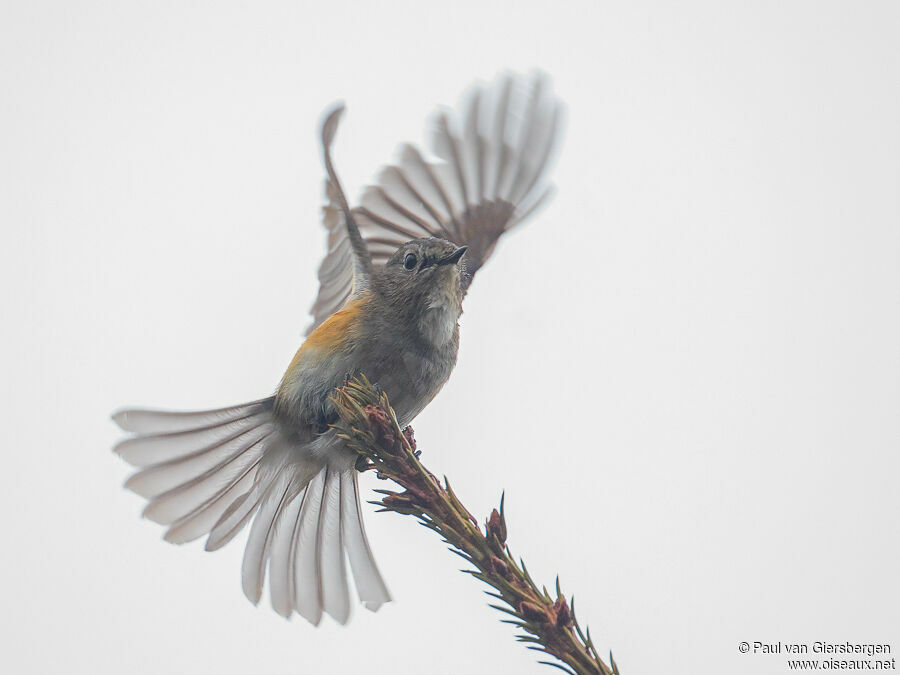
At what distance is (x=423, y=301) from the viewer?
130 inches

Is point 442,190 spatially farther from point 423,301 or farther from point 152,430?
point 152,430

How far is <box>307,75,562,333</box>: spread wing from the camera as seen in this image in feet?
12.8

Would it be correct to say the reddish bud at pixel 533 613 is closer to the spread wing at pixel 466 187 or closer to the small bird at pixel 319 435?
the small bird at pixel 319 435

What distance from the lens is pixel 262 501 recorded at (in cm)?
347

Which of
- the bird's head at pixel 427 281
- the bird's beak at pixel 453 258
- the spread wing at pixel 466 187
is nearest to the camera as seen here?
the bird's beak at pixel 453 258

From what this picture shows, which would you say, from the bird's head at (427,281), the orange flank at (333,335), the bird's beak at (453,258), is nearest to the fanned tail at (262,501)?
the orange flank at (333,335)

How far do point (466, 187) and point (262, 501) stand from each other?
2077 mm

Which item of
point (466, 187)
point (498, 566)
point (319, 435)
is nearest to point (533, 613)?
point (498, 566)

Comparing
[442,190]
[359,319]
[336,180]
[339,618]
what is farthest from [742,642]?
[442,190]

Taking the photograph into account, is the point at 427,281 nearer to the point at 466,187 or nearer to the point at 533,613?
the point at 466,187

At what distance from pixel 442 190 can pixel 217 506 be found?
219 cm

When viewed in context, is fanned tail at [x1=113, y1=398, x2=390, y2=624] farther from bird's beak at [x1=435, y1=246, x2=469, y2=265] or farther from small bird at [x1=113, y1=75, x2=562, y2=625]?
bird's beak at [x1=435, y1=246, x2=469, y2=265]

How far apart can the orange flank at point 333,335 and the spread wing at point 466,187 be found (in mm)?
368

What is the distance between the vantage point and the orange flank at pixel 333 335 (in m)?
3.29
